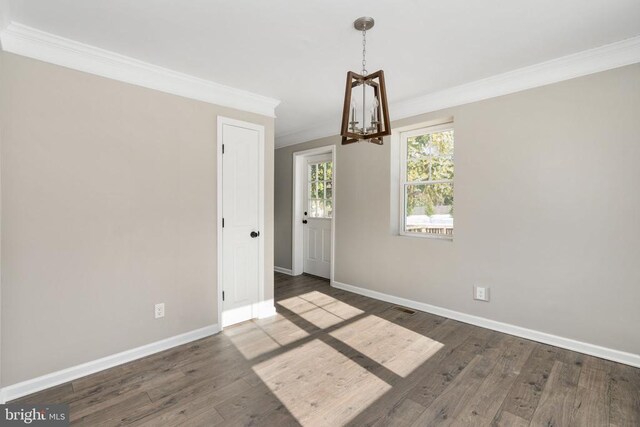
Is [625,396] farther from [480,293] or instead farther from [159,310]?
[159,310]

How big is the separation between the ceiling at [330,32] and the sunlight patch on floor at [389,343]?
2407mm

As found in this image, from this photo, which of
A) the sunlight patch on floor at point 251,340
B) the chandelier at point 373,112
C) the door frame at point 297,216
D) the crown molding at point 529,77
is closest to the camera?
the chandelier at point 373,112

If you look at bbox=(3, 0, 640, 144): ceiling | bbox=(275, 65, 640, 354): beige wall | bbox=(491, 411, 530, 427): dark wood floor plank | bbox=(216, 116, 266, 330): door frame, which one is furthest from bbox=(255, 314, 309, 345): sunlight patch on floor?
bbox=(3, 0, 640, 144): ceiling

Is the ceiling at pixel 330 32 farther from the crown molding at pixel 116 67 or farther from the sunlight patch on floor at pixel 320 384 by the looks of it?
the sunlight patch on floor at pixel 320 384

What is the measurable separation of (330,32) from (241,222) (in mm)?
1980

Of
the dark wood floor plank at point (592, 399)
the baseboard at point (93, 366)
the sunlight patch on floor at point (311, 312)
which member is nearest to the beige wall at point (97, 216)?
the baseboard at point (93, 366)

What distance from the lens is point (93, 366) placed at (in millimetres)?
2379

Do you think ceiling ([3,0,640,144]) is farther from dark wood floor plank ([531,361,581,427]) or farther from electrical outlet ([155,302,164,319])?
dark wood floor plank ([531,361,581,427])

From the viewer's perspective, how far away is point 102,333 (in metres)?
2.44

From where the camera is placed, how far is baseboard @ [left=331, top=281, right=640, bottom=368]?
2.46 m

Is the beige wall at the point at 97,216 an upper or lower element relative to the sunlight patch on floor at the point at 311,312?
upper

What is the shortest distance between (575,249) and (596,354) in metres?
0.85

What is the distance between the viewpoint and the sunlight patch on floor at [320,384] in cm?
192

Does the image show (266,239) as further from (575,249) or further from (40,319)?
(575,249)
